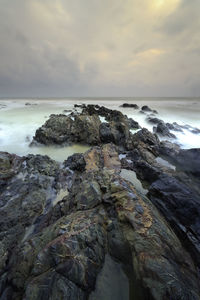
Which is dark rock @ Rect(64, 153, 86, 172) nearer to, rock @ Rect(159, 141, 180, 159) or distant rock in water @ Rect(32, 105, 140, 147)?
distant rock in water @ Rect(32, 105, 140, 147)

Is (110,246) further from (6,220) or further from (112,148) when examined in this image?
(112,148)

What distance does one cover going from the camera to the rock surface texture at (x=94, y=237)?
2.07 m

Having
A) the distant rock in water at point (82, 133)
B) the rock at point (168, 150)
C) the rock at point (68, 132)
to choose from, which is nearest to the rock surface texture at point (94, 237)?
the rock at point (168, 150)

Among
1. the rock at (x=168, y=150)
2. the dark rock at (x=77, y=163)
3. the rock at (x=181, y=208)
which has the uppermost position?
the rock at (x=181, y=208)

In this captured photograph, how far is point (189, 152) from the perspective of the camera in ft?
23.4

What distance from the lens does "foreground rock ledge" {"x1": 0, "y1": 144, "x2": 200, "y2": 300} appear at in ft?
6.69

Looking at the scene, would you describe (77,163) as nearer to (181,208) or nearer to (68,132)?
(181,208)

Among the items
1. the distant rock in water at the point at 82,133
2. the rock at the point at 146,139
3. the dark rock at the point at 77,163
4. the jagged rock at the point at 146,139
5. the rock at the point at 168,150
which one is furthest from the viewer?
the distant rock in water at the point at 82,133

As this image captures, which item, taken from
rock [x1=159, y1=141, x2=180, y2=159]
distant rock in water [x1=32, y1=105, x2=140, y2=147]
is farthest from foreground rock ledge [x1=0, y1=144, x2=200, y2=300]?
distant rock in water [x1=32, y1=105, x2=140, y2=147]

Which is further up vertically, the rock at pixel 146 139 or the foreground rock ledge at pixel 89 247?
the foreground rock ledge at pixel 89 247

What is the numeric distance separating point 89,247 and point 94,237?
0.20 m

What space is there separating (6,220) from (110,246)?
3.14 m

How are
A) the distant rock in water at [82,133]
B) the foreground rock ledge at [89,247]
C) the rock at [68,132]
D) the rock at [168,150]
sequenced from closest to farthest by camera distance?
the foreground rock ledge at [89,247] < the rock at [168,150] < the distant rock in water at [82,133] < the rock at [68,132]

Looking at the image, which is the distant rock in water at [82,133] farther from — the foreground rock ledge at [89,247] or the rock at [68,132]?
the foreground rock ledge at [89,247]
